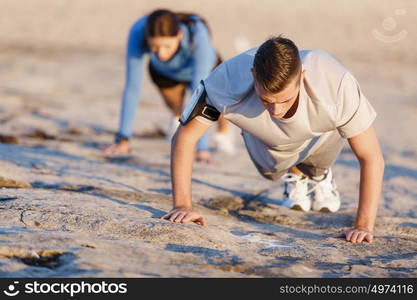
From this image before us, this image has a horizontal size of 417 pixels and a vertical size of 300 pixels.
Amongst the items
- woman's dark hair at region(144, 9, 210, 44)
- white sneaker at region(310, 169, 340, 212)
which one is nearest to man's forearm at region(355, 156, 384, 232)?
white sneaker at region(310, 169, 340, 212)

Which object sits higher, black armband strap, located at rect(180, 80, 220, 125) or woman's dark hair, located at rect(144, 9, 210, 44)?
woman's dark hair, located at rect(144, 9, 210, 44)

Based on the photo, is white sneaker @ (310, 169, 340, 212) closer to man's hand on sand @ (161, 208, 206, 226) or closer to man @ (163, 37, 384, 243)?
man @ (163, 37, 384, 243)

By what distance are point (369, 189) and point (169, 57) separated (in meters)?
2.60

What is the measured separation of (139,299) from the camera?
2.40 metres

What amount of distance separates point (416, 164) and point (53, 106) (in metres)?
4.08

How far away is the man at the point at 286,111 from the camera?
9.90ft

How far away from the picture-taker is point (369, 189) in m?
3.49

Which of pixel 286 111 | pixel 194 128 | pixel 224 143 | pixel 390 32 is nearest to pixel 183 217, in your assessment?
pixel 194 128

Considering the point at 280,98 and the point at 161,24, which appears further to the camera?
the point at 161,24

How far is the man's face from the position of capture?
3016mm

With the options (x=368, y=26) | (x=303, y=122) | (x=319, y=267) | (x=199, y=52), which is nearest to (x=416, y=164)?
(x=199, y=52)

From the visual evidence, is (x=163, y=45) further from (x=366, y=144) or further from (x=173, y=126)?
(x=366, y=144)

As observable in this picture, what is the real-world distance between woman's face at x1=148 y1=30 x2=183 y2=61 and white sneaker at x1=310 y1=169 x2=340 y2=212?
166 centimetres

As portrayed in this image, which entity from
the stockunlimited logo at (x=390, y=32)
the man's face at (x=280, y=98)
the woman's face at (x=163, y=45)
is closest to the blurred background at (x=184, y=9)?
the stockunlimited logo at (x=390, y=32)
